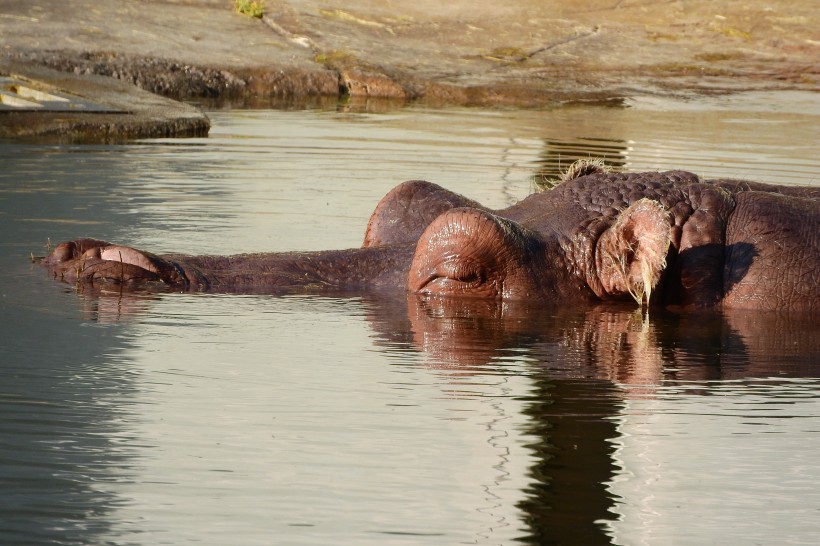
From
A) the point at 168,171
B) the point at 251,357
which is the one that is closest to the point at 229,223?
the point at 168,171

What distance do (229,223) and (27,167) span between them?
75.7 inches

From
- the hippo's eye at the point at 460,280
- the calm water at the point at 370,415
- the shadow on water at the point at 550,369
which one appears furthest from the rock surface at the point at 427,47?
the shadow on water at the point at 550,369

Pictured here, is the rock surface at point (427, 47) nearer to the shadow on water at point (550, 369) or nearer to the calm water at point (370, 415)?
the calm water at point (370, 415)

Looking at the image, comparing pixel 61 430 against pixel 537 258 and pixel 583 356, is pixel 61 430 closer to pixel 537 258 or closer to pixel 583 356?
pixel 583 356

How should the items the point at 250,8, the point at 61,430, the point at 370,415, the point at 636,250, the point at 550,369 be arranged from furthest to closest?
1. the point at 250,8
2. the point at 636,250
3. the point at 550,369
4. the point at 370,415
5. the point at 61,430

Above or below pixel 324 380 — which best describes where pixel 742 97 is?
above

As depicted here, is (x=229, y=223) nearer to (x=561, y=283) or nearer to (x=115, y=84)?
(x=561, y=283)

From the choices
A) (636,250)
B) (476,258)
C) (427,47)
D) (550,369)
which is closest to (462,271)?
(476,258)

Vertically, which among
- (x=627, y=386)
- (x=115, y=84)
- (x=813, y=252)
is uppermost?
(x=115, y=84)

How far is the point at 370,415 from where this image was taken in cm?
368

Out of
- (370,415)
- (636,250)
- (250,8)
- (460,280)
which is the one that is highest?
(250,8)

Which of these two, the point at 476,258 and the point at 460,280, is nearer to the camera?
the point at 476,258

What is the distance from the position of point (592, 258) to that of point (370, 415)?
1.78 meters

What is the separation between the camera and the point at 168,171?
8477mm
